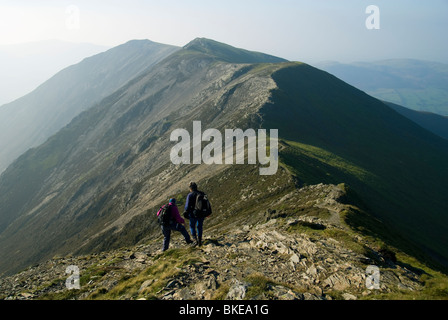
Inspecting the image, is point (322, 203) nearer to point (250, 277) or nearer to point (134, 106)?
point (250, 277)

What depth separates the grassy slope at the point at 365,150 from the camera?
59.3 meters

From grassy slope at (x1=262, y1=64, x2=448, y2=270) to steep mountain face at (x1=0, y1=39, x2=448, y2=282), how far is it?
0.55 meters

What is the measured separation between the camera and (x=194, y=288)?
13.1m

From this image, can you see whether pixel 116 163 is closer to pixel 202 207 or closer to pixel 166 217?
pixel 166 217

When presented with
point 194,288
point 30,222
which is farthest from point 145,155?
point 194,288
